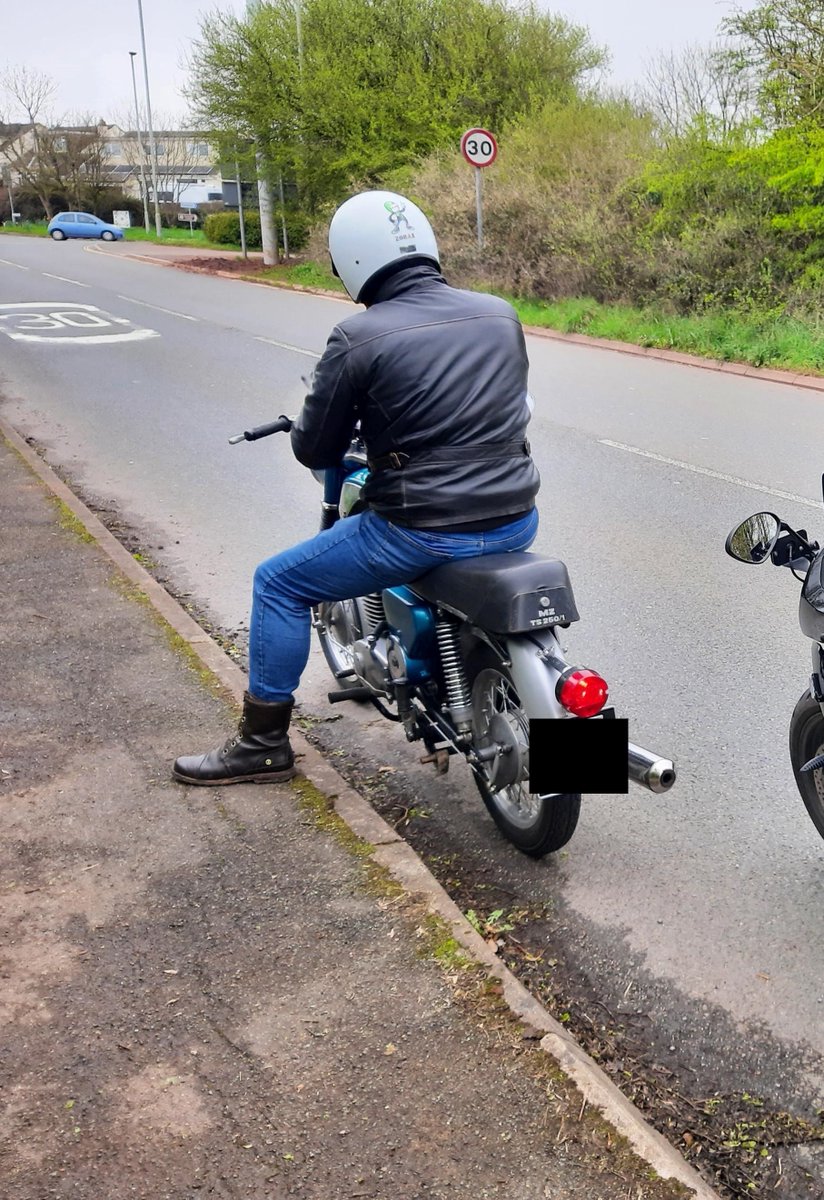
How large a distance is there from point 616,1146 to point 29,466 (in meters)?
7.30

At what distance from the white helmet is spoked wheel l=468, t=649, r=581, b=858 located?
1.20 m

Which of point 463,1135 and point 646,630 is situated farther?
point 646,630

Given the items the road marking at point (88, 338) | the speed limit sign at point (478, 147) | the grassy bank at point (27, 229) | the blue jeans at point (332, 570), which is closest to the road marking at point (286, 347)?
the road marking at point (88, 338)

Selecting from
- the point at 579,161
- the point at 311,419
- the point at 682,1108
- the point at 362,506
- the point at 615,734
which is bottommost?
the point at 682,1108

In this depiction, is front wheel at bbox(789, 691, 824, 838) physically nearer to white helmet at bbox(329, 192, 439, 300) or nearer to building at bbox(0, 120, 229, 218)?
white helmet at bbox(329, 192, 439, 300)

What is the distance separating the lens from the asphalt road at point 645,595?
3268 mm

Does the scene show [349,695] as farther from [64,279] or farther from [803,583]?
[64,279]

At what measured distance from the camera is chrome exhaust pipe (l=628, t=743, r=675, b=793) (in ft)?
10.4

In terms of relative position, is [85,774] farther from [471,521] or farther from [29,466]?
[29,466]

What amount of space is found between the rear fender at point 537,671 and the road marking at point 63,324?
14.1 meters

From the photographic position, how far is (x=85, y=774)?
4.21 meters

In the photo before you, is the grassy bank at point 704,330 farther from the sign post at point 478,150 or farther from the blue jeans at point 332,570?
the blue jeans at point 332,570

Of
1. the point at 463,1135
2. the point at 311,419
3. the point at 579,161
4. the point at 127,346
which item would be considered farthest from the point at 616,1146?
the point at 579,161

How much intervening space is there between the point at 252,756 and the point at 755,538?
1853 millimetres
